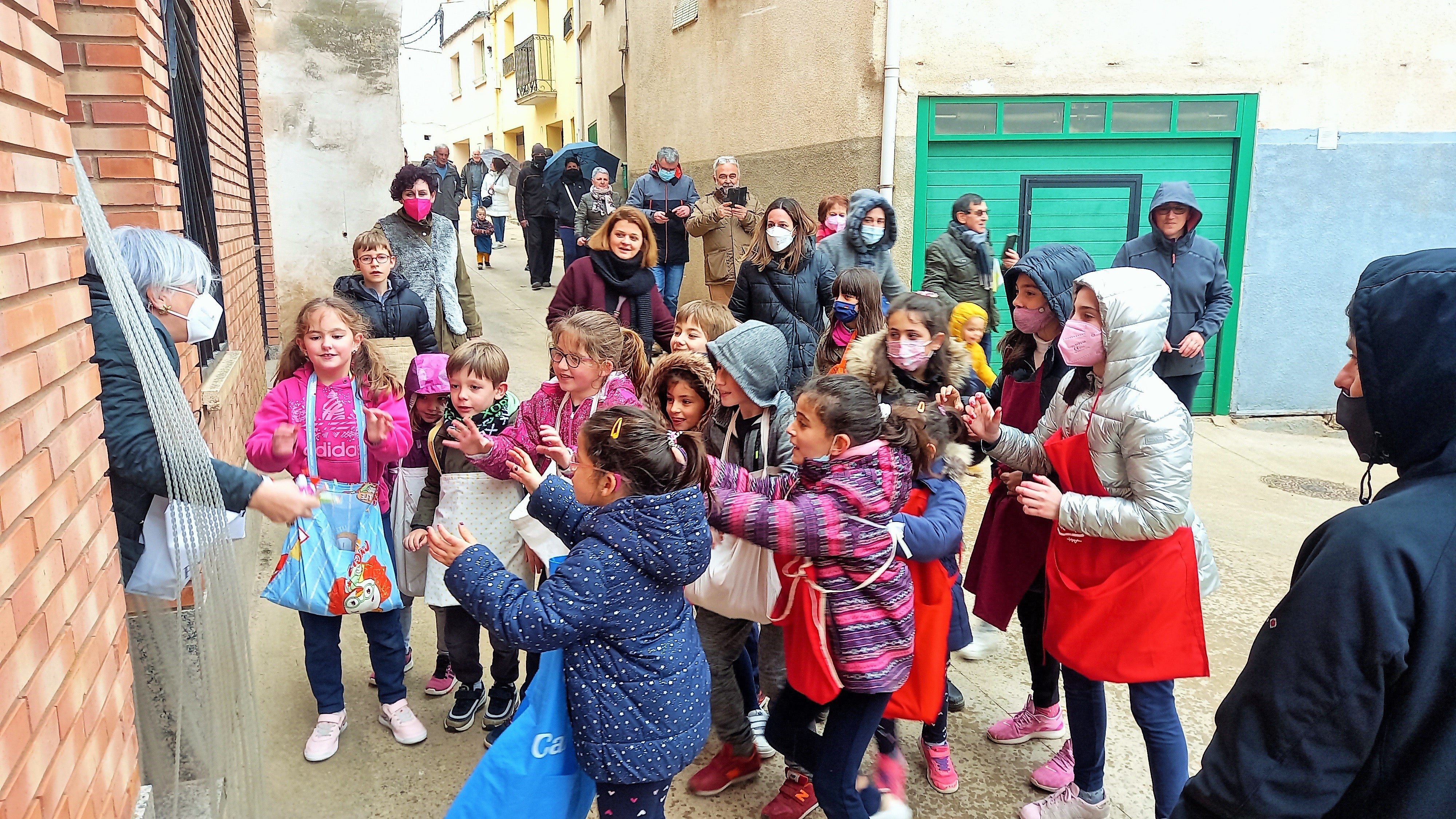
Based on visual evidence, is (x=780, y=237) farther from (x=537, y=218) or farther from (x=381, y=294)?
(x=537, y=218)

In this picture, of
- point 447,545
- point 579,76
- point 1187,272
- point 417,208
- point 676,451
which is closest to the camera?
point 447,545

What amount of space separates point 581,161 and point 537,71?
13376mm

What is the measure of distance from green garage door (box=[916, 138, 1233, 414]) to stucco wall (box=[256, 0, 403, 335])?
472 centimetres

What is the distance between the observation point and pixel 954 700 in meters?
3.59

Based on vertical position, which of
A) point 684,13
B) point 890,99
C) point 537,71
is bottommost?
point 890,99

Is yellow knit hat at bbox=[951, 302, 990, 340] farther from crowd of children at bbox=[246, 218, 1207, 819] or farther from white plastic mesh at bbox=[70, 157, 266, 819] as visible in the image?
white plastic mesh at bbox=[70, 157, 266, 819]

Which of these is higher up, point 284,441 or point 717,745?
point 284,441

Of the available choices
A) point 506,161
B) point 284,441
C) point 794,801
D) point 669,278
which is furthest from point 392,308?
point 506,161

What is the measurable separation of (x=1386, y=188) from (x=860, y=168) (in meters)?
4.47

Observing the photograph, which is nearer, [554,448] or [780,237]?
[554,448]

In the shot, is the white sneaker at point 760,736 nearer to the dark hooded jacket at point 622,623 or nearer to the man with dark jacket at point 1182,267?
the dark hooded jacket at point 622,623

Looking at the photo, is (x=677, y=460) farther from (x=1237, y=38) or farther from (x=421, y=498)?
(x=1237, y=38)

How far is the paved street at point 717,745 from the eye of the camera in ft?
9.90

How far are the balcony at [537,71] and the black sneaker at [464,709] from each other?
22094 mm
